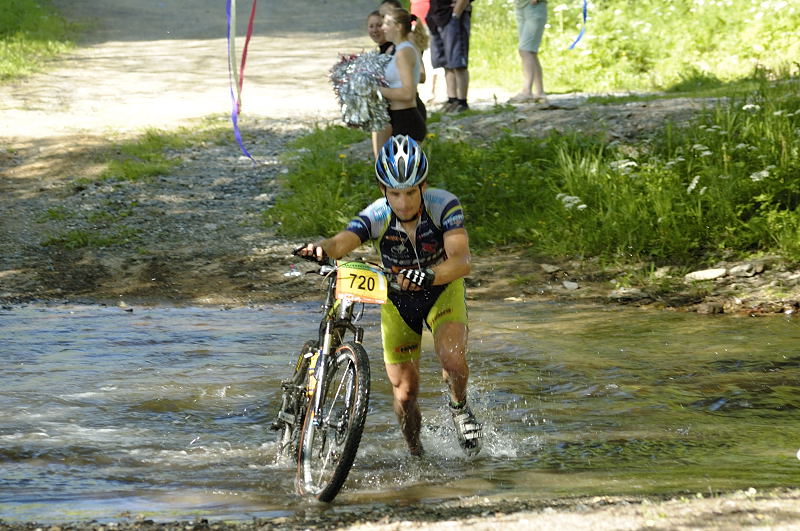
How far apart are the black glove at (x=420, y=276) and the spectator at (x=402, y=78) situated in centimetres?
463

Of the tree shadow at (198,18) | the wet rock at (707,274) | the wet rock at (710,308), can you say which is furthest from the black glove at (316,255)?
the tree shadow at (198,18)

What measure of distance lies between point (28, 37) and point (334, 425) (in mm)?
18978

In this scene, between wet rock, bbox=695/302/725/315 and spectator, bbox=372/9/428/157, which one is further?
spectator, bbox=372/9/428/157

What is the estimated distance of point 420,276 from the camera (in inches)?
201

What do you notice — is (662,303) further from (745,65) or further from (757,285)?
(745,65)

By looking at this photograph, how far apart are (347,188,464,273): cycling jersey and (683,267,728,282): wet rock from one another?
15.8ft

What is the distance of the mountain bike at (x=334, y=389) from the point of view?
507 cm

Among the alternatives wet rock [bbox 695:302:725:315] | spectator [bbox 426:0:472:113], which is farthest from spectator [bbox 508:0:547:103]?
wet rock [bbox 695:302:725:315]

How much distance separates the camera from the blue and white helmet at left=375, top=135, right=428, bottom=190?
17.9ft

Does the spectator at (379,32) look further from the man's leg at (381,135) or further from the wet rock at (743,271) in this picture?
the wet rock at (743,271)

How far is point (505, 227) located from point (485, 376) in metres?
3.76

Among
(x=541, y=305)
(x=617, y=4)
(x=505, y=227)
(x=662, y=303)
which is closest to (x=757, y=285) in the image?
(x=662, y=303)

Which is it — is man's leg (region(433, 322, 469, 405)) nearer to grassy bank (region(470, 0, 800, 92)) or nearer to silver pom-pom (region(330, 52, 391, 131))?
silver pom-pom (region(330, 52, 391, 131))

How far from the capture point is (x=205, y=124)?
51.6ft
